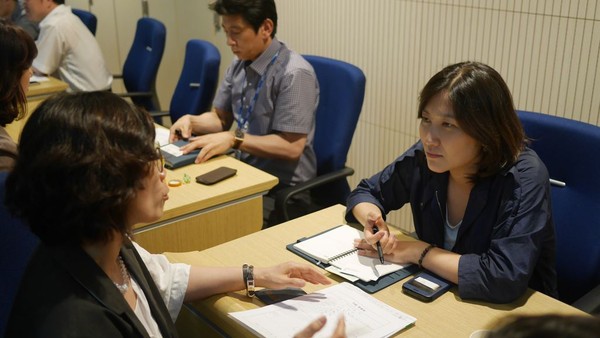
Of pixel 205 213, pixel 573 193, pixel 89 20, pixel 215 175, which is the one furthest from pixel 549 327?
pixel 89 20

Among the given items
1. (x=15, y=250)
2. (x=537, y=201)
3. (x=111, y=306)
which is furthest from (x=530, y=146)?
(x=15, y=250)

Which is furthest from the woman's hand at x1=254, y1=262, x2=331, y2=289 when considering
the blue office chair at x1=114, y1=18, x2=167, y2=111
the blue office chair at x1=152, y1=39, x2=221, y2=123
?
the blue office chair at x1=114, y1=18, x2=167, y2=111

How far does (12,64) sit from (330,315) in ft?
4.06

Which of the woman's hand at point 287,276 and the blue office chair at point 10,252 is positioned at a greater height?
the blue office chair at point 10,252

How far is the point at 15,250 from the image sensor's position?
1.43 meters

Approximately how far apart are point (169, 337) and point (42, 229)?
387mm

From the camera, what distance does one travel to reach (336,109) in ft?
8.57

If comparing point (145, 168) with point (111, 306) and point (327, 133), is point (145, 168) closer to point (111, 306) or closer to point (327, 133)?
point (111, 306)

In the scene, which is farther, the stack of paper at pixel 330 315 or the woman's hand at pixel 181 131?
the woman's hand at pixel 181 131

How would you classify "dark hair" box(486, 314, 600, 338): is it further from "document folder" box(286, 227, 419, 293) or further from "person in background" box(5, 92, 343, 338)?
"document folder" box(286, 227, 419, 293)

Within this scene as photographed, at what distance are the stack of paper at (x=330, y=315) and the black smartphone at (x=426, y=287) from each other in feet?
0.30

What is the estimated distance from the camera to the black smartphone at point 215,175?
2260mm

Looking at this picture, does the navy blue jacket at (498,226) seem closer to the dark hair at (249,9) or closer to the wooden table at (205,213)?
the wooden table at (205,213)

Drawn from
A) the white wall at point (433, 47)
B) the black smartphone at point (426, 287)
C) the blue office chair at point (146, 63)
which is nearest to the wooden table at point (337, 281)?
the black smartphone at point (426, 287)
